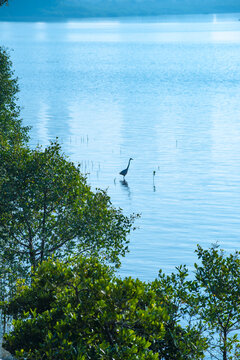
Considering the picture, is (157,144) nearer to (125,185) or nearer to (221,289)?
(125,185)

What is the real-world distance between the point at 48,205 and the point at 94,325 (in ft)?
40.9

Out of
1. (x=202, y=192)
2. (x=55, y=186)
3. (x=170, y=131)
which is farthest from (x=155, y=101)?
(x=55, y=186)

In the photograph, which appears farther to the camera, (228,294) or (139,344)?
(228,294)

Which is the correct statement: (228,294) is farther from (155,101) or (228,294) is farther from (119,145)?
(155,101)

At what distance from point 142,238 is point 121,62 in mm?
159041

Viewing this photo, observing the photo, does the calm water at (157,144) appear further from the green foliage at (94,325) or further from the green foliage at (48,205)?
the green foliage at (94,325)

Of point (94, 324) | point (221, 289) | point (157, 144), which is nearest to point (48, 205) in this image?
point (221, 289)

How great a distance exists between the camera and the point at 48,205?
24188 millimetres

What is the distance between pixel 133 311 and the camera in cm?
1186

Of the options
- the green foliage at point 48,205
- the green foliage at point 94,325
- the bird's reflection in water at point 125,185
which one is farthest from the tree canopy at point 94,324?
the bird's reflection in water at point 125,185

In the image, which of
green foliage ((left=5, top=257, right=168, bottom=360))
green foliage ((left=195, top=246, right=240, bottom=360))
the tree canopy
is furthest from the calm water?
green foliage ((left=5, top=257, right=168, bottom=360))

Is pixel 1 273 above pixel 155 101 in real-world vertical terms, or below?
below

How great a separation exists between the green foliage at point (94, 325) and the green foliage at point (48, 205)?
10291 millimetres

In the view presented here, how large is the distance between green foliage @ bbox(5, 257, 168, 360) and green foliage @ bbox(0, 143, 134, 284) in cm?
1029
